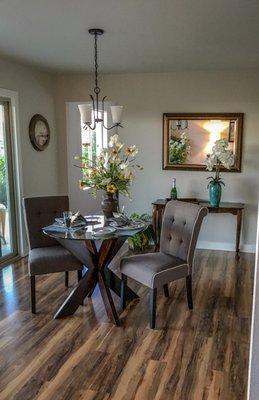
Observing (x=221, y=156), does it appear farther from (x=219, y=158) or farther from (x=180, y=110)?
(x=180, y=110)

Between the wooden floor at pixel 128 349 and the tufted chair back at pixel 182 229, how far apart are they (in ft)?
1.70

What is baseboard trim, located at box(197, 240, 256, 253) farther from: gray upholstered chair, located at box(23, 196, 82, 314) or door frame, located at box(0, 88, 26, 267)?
door frame, located at box(0, 88, 26, 267)

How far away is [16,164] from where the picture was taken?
14.5 feet

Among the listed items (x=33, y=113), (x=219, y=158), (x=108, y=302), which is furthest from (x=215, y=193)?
(x=33, y=113)

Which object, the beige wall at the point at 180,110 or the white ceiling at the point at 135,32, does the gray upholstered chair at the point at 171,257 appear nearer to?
the white ceiling at the point at 135,32

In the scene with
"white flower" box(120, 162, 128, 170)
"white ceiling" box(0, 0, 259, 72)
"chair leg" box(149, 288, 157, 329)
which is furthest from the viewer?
"white flower" box(120, 162, 128, 170)

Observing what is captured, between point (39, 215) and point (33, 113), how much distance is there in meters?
1.80

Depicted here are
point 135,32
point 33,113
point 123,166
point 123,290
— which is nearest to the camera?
point 135,32

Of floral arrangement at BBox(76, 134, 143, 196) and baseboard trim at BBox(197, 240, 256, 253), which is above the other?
floral arrangement at BBox(76, 134, 143, 196)

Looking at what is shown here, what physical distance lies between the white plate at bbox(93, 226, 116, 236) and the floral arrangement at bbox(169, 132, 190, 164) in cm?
223

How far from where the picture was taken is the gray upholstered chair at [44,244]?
3137 mm

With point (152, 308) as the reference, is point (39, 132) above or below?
above

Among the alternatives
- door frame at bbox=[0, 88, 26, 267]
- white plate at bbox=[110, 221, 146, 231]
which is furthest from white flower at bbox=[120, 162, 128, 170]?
door frame at bbox=[0, 88, 26, 267]

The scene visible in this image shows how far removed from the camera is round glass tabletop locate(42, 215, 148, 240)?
278 cm
